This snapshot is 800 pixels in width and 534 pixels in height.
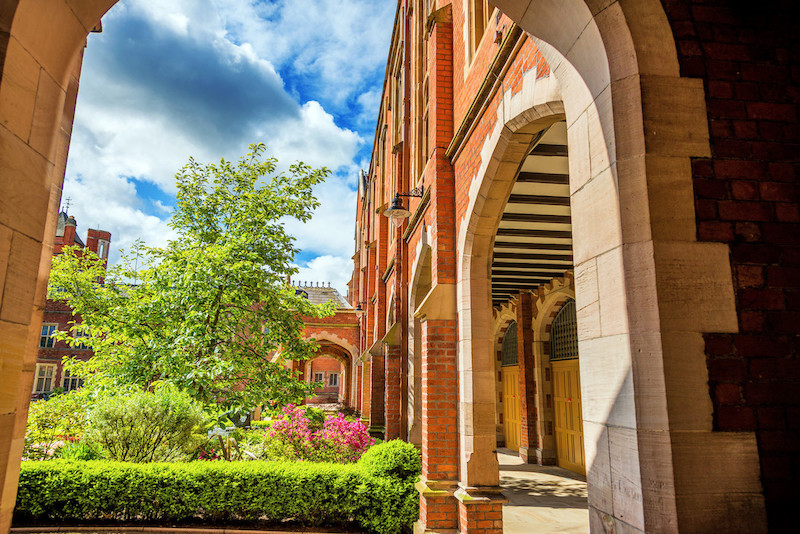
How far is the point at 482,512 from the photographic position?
489cm

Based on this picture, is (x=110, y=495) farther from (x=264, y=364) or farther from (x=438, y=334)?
(x=438, y=334)

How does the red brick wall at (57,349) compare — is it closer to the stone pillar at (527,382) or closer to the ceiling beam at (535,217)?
the stone pillar at (527,382)

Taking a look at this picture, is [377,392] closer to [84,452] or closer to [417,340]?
[417,340]

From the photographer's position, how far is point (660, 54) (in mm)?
2123

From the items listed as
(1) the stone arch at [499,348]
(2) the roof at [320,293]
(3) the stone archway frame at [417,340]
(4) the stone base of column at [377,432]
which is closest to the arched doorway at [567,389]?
(1) the stone arch at [499,348]

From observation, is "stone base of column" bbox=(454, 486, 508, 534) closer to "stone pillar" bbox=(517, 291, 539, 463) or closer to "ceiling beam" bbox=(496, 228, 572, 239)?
"ceiling beam" bbox=(496, 228, 572, 239)

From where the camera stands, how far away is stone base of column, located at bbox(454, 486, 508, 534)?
4.87 metres

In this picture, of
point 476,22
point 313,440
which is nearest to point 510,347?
point 313,440

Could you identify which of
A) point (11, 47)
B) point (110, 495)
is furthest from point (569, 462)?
point (11, 47)

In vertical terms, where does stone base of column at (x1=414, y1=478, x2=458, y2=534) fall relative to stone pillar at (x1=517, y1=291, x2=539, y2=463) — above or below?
below

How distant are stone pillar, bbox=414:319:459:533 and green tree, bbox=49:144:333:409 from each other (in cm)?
361

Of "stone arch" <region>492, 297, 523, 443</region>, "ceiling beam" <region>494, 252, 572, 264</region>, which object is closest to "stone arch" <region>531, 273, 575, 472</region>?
"ceiling beam" <region>494, 252, 572, 264</region>

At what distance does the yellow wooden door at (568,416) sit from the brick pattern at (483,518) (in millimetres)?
5957

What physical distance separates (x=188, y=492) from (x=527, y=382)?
25.6 feet
